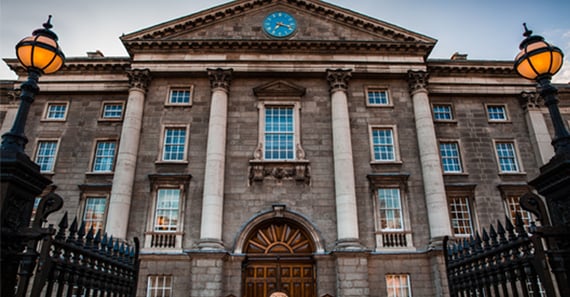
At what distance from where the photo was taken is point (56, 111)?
83.0 feet

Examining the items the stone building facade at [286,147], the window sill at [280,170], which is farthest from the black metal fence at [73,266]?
the window sill at [280,170]

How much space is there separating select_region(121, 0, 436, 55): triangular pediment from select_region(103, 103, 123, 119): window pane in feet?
12.4

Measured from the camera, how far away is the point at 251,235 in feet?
69.0

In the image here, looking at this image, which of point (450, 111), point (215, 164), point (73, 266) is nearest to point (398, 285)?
point (215, 164)

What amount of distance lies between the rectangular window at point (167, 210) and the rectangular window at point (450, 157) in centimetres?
1608

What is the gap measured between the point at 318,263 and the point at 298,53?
506 inches

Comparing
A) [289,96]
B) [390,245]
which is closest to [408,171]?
[390,245]

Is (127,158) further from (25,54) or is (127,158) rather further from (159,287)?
(25,54)

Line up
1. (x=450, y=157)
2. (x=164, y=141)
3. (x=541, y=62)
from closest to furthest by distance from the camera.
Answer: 1. (x=541, y=62)
2. (x=164, y=141)
3. (x=450, y=157)

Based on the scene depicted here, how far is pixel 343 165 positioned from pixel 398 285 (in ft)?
22.5

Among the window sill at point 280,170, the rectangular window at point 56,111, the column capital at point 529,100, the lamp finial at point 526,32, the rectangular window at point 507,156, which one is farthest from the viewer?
the column capital at point 529,100

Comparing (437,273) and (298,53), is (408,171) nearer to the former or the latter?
(437,273)

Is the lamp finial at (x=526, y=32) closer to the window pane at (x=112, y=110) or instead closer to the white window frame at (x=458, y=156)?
the white window frame at (x=458, y=156)

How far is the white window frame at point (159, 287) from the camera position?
19522mm
